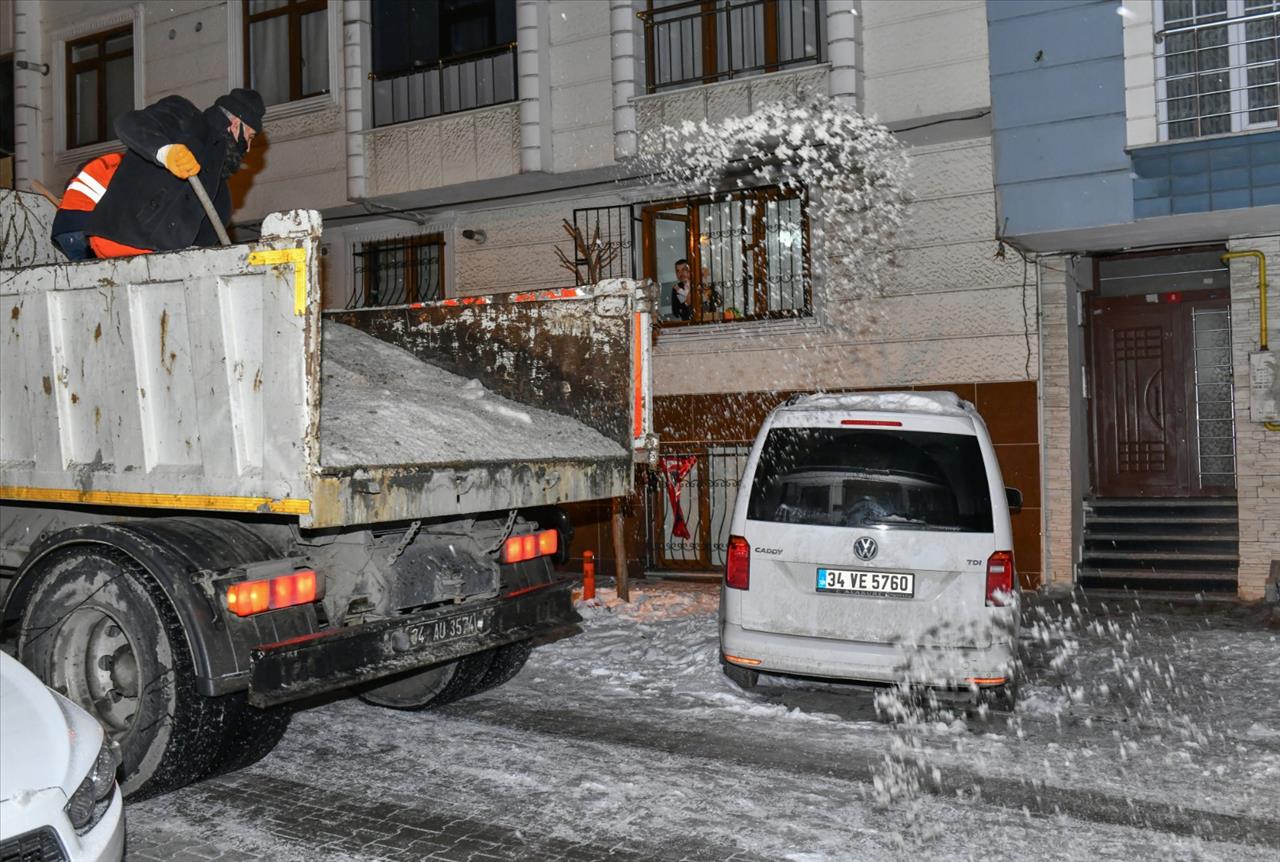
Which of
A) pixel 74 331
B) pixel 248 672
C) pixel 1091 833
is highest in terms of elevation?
pixel 74 331

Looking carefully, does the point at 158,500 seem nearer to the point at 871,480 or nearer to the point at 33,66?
the point at 871,480

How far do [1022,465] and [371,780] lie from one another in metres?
7.96

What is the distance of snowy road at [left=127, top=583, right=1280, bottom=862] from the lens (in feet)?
14.4

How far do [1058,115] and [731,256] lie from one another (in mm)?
3853

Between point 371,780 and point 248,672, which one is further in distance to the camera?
point 371,780

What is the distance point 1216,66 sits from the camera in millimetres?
9961

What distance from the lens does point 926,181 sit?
37.8 ft

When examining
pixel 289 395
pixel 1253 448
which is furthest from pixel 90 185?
pixel 1253 448

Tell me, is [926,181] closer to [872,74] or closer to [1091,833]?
[872,74]

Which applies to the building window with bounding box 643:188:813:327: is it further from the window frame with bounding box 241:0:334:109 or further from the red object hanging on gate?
the window frame with bounding box 241:0:334:109

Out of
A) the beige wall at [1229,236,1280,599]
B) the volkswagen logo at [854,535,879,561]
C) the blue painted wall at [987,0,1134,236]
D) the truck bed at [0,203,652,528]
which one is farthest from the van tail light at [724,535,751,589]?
the beige wall at [1229,236,1280,599]

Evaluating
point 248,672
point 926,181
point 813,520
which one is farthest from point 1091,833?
point 926,181

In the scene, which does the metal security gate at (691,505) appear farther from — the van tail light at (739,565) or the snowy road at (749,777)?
the van tail light at (739,565)

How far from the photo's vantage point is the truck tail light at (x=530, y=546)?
5.87m
